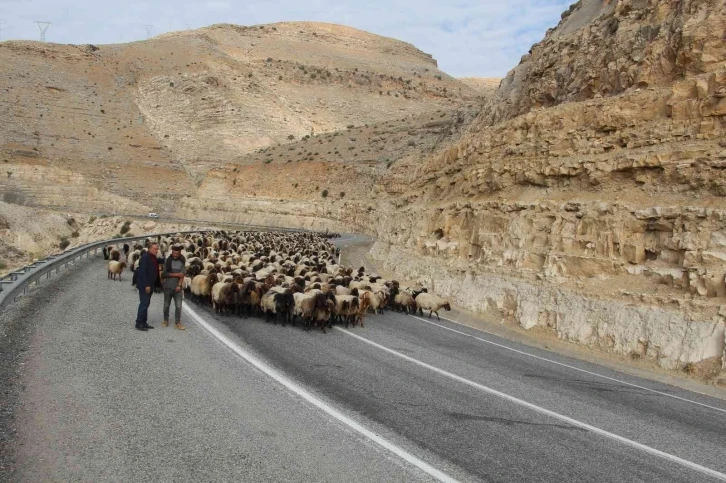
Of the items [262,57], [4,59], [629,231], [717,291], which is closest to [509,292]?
[629,231]

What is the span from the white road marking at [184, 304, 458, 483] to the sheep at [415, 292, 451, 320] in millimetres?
6377

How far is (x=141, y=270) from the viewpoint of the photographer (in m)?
10.2

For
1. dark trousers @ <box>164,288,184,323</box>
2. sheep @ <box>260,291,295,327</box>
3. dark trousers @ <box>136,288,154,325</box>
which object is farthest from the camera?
sheep @ <box>260,291,295,327</box>

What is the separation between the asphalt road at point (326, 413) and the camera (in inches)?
191

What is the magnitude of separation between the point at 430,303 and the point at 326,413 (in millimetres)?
9194

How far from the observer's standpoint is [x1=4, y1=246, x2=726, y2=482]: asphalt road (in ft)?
15.9

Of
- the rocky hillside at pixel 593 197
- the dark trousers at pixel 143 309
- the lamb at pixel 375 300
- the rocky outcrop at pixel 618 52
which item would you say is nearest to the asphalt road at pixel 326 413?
the dark trousers at pixel 143 309

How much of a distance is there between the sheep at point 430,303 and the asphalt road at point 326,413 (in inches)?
179

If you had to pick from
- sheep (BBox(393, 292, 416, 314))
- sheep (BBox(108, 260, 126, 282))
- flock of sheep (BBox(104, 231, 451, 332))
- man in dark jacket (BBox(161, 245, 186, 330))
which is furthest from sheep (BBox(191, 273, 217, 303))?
sheep (BBox(393, 292, 416, 314))

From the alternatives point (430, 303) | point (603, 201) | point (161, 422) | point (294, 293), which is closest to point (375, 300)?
point (430, 303)

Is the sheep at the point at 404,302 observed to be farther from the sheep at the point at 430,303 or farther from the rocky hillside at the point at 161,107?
the rocky hillside at the point at 161,107

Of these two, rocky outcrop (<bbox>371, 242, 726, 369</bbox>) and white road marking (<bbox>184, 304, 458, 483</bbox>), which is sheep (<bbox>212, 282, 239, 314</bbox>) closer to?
white road marking (<bbox>184, 304, 458, 483</bbox>)

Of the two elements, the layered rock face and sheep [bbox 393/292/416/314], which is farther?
sheep [bbox 393/292/416/314]

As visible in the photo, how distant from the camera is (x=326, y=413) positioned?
20.2ft
